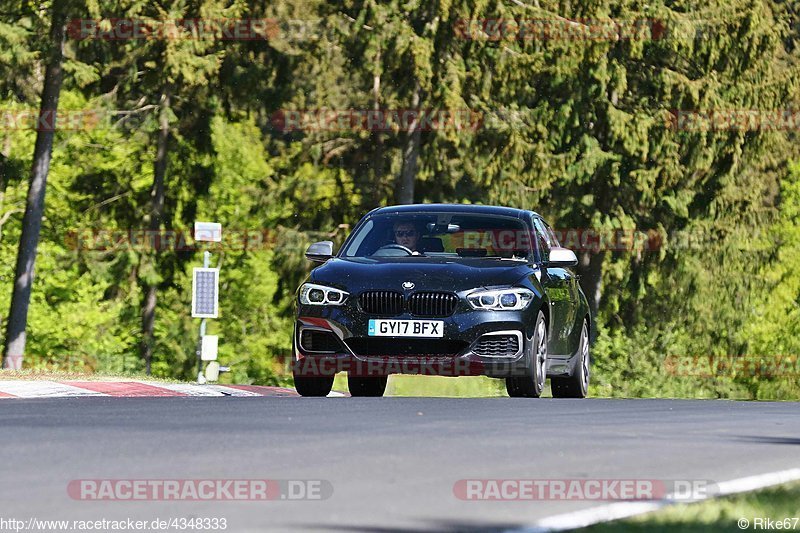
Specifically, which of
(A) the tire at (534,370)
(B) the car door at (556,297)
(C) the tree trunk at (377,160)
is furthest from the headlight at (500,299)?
(C) the tree trunk at (377,160)

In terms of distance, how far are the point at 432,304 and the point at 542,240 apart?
2.55 meters

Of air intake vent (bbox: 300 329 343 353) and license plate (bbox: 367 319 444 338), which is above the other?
license plate (bbox: 367 319 444 338)

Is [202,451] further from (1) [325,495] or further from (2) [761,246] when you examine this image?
(2) [761,246]

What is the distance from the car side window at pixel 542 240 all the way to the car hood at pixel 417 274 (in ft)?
4.08

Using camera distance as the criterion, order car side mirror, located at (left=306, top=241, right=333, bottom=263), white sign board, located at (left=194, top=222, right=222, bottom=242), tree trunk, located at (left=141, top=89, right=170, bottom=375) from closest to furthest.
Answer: car side mirror, located at (left=306, top=241, right=333, bottom=263)
white sign board, located at (left=194, top=222, right=222, bottom=242)
tree trunk, located at (left=141, top=89, right=170, bottom=375)

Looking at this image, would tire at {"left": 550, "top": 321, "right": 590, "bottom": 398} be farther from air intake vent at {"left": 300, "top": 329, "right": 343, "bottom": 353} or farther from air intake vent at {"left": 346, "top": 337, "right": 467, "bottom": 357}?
air intake vent at {"left": 300, "top": 329, "right": 343, "bottom": 353}

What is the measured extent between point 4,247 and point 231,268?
7.50 meters

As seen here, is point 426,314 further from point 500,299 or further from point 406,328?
point 500,299

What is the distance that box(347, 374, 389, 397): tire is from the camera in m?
18.2

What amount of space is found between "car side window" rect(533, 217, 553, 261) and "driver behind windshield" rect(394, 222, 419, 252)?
4.00ft

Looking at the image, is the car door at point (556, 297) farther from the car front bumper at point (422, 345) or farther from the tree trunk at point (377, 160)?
the tree trunk at point (377, 160)

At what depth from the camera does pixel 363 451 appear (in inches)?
414

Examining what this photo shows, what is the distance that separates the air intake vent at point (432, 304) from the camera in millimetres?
16156

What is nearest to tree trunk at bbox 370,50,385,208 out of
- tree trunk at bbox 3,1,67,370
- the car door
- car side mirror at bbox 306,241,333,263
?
tree trunk at bbox 3,1,67,370
